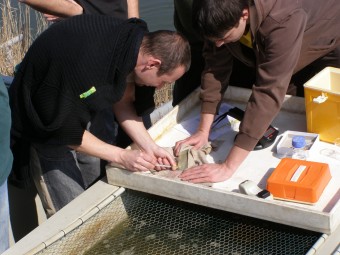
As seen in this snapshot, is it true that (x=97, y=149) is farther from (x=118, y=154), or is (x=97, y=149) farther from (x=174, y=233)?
(x=174, y=233)

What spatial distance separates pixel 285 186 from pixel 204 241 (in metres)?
0.36

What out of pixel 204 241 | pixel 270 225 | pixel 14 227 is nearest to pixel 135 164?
pixel 204 241

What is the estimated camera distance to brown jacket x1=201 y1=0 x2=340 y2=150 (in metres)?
2.46

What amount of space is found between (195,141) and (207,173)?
0.29m

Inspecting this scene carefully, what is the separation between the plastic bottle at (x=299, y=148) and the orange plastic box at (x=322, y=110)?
0.38ft

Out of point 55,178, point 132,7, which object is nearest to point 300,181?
point 55,178

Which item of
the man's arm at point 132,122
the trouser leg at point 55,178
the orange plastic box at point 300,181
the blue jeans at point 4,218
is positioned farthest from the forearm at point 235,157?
the blue jeans at point 4,218

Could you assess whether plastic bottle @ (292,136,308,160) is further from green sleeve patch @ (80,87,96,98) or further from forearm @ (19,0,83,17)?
forearm @ (19,0,83,17)

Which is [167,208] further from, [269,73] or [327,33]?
[327,33]

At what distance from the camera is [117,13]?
3285mm

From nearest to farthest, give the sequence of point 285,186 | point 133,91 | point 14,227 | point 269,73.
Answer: point 285,186
point 269,73
point 133,91
point 14,227

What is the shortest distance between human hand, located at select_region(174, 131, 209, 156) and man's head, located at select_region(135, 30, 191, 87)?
381 mm

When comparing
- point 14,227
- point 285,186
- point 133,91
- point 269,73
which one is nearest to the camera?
point 285,186

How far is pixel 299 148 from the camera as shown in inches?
105
